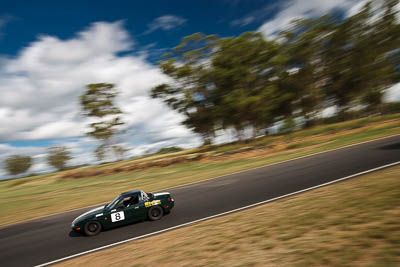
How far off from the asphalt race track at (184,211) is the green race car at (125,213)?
237mm

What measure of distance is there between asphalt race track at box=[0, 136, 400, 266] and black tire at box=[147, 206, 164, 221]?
193mm

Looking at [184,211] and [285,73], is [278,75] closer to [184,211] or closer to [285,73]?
[285,73]

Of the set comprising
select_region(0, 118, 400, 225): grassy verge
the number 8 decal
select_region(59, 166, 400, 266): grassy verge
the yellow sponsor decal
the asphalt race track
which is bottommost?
select_region(59, 166, 400, 266): grassy verge

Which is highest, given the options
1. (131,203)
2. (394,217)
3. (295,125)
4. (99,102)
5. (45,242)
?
(99,102)

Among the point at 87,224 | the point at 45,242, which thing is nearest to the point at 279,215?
the point at 87,224

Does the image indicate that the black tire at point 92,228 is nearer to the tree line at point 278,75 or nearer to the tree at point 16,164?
the tree line at point 278,75

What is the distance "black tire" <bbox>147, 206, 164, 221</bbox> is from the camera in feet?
27.9

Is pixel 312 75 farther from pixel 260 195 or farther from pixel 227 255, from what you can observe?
pixel 227 255

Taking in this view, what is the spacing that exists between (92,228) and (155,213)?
201cm

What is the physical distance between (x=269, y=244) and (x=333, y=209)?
2020mm

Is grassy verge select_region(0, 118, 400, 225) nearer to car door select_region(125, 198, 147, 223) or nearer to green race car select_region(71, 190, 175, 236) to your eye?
green race car select_region(71, 190, 175, 236)

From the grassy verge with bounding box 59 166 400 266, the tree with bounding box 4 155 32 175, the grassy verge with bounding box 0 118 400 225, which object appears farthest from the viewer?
the tree with bounding box 4 155 32 175

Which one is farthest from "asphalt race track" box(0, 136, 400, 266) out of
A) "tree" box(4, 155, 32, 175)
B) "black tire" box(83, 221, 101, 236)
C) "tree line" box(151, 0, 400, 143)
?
"tree" box(4, 155, 32, 175)

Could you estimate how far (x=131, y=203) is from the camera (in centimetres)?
851
